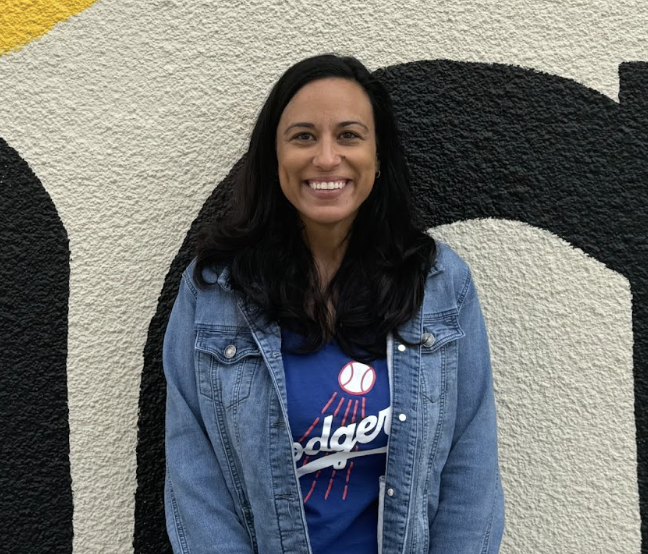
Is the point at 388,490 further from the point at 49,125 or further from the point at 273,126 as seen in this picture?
the point at 49,125

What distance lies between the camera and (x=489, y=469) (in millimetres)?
1453

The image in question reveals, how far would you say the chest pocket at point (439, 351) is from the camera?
1400 mm

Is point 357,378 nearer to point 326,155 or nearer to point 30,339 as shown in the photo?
point 326,155

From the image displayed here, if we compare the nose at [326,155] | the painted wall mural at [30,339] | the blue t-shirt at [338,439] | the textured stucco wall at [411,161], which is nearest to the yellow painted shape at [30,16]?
the textured stucco wall at [411,161]

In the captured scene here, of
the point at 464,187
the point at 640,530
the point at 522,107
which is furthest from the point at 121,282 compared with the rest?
the point at 640,530

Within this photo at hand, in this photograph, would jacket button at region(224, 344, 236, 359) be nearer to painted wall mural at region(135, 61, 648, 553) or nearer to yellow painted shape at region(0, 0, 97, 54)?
painted wall mural at region(135, 61, 648, 553)

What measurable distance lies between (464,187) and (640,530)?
3.68ft

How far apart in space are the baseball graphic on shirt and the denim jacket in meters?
0.05

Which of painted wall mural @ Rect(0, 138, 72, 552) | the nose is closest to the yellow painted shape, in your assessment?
painted wall mural @ Rect(0, 138, 72, 552)

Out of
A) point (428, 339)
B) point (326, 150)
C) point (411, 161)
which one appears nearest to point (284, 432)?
point (428, 339)

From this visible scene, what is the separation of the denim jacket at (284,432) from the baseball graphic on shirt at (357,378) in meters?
0.05

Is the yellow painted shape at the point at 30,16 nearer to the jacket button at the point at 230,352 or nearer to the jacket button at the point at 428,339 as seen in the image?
the jacket button at the point at 230,352

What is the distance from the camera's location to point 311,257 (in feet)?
4.95

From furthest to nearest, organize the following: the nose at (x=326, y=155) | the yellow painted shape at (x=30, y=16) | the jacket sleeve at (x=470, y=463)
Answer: the yellow painted shape at (x=30, y=16)
the jacket sleeve at (x=470, y=463)
the nose at (x=326, y=155)
